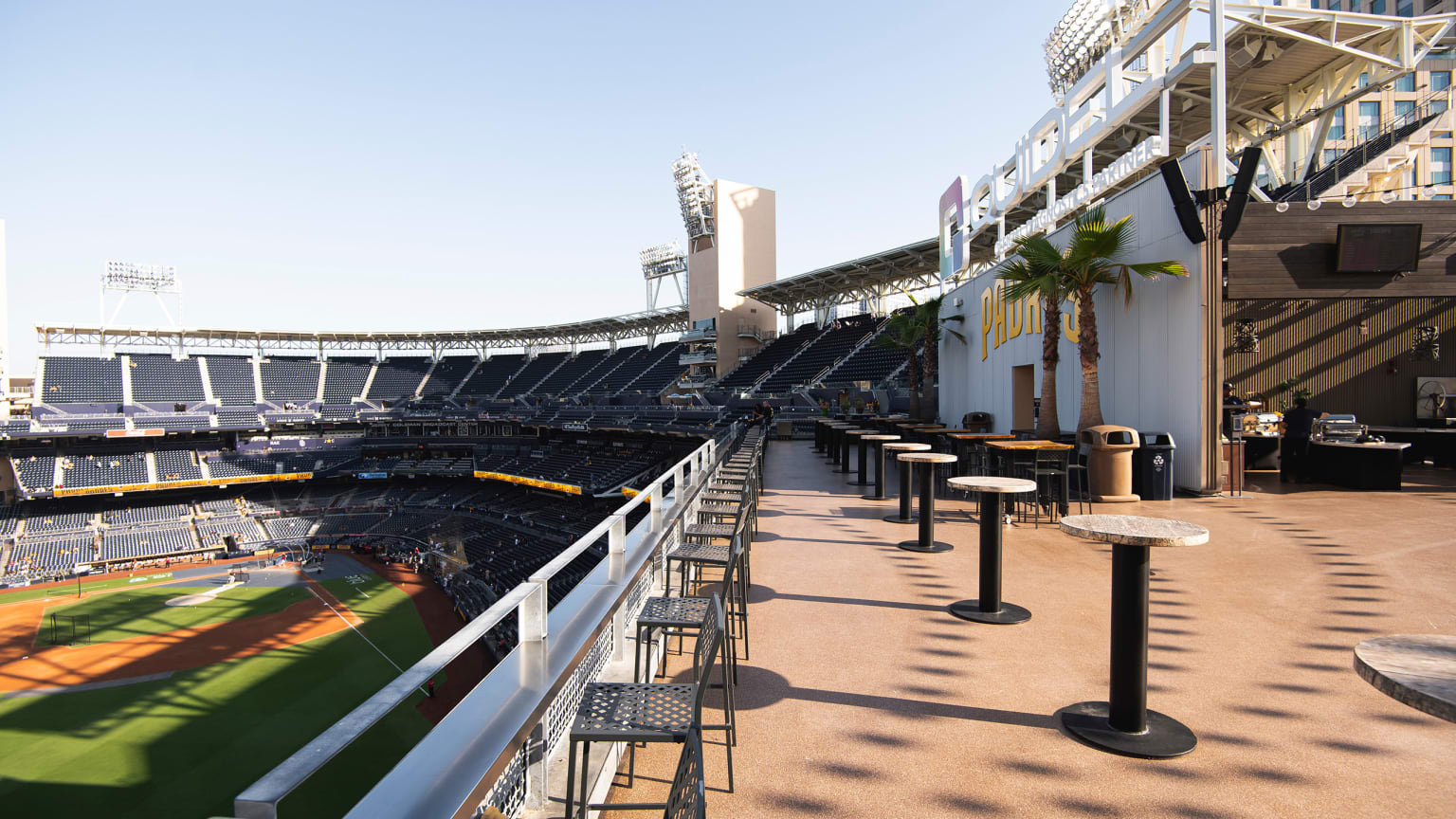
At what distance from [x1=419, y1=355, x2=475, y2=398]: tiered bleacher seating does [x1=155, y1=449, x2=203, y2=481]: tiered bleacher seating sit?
650 inches

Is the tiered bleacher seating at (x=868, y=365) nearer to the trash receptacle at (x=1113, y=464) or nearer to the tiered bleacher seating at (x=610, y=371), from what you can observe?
the tiered bleacher seating at (x=610, y=371)

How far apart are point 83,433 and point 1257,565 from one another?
48032 mm

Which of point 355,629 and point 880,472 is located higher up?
point 880,472

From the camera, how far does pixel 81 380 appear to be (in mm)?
42156

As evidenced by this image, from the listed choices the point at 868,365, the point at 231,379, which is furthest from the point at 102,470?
the point at 868,365

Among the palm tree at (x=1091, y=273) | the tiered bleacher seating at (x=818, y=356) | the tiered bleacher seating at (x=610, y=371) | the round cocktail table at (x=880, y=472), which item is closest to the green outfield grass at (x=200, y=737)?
the round cocktail table at (x=880, y=472)

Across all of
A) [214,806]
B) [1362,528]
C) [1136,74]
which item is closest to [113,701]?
[214,806]

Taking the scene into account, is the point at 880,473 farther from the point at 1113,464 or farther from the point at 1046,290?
the point at 1046,290

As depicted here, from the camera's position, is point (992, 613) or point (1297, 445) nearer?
point (992, 613)

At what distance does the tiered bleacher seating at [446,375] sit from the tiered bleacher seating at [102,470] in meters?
19.0

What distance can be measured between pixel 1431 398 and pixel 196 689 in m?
27.9

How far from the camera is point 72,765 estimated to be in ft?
39.8

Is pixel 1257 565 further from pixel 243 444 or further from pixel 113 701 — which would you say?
pixel 243 444

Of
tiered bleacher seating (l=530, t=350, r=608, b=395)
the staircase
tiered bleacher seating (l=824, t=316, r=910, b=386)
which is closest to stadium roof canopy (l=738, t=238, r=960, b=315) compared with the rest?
tiered bleacher seating (l=824, t=316, r=910, b=386)
